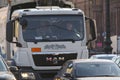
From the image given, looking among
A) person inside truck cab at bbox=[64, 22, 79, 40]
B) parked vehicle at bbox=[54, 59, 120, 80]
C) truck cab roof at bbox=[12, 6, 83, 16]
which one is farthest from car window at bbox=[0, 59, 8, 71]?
person inside truck cab at bbox=[64, 22, 79, 40]

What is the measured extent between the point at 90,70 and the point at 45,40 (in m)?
2.56

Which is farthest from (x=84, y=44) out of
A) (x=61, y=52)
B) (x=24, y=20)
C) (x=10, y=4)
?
(x=10, y=4)

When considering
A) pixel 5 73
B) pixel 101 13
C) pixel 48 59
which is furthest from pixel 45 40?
pixel 101 13

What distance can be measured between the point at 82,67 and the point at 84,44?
232 cm

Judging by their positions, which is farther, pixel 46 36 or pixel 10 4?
pixel 10 4

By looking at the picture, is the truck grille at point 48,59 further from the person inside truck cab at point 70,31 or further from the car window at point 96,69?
the car window at point 96,69

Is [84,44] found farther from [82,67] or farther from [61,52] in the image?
[82,67]

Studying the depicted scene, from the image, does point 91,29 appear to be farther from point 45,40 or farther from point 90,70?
point 90,70

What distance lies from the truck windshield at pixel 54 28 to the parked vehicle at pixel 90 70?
175 cm

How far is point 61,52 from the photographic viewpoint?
16969 millimetres

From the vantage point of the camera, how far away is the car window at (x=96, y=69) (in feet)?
47.5

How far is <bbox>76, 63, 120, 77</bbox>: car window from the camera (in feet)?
47.5

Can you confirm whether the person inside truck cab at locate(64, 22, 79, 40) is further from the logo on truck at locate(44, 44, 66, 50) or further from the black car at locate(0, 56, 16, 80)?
the black car at locate(0, 56, 16, 80)

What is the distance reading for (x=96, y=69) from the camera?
579 inches
